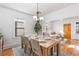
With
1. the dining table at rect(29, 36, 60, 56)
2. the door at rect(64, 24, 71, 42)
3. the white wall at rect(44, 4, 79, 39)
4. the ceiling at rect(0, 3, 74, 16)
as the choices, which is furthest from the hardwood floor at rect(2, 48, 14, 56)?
the door at rect(64, 24, 71, 42)

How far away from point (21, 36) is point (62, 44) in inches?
34.9

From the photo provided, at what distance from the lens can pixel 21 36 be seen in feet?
6.84

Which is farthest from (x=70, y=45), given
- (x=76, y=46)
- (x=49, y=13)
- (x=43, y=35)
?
(x=49, y=13)

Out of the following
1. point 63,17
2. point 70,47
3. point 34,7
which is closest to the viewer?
point 34,7

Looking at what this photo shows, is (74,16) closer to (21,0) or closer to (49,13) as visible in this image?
(49,13)

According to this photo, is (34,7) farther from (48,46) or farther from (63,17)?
(48,46)

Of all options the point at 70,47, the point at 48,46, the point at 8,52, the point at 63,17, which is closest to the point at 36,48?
the point at 48,46

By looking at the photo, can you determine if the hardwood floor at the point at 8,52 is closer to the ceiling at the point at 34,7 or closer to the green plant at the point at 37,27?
the green plant at the point at 37,27

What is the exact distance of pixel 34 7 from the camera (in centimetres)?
188

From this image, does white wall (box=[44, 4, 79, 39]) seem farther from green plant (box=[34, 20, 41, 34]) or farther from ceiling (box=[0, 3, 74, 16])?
green plant (box=[34, 20, 41, 34])

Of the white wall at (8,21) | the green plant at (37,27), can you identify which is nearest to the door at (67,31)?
the green plant at (37,27)

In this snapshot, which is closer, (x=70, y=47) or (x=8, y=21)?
(x=8, y=21)

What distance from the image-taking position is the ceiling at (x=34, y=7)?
175cm

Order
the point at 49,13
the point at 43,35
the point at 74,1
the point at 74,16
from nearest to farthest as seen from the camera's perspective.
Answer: the point at 74,1, the point at 74,16, the point at 49,13, the point at 43,35
